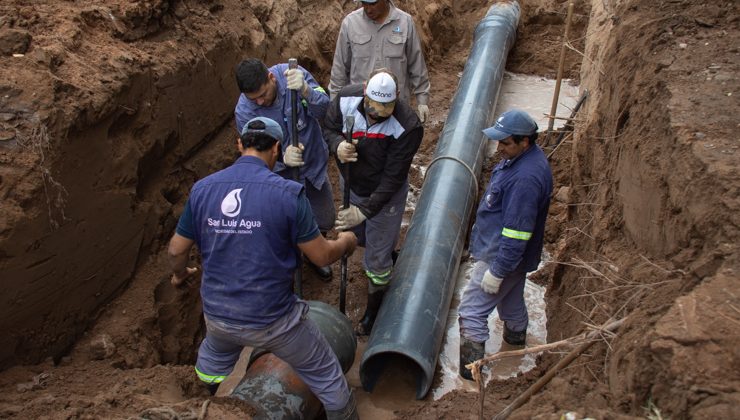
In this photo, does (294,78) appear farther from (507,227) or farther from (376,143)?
(507,227)

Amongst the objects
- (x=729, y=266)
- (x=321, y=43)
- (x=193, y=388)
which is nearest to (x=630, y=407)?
(x=729, y=266)

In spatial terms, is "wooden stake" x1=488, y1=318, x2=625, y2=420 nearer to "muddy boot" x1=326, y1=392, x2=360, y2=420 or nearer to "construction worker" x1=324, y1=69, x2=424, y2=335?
"muddy boot" x1=326, y1=392, x2=360, y2=420

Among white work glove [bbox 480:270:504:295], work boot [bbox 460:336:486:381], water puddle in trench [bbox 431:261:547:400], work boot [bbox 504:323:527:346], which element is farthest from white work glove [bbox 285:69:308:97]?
work boot [bbox 504:323:527:346]

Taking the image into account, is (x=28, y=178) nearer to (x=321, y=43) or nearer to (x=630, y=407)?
(x=630, y=407)

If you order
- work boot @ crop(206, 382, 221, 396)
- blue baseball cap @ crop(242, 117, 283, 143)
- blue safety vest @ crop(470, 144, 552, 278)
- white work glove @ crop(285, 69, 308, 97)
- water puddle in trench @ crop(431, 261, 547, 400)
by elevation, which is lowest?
work boot @ crop(206, 382, 221, 396)

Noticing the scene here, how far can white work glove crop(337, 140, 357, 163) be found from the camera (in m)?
4.52

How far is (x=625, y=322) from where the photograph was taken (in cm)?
282

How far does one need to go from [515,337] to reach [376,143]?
197 cm

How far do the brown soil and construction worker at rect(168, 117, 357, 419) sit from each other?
49 centimetres

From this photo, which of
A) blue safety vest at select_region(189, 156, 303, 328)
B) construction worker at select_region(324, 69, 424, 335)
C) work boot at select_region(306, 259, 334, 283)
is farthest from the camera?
work boot at select_region(306, 259, 334, 283)

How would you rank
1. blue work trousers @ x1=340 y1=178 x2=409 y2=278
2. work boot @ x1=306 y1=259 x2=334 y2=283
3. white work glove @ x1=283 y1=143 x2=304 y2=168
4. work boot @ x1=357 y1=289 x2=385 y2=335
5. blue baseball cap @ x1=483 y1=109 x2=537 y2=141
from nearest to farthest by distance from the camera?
blue baseball cap @ x1=483 y1=109 x2=537 y2=141, white work glove @ x1=283 y1=143 x2=304 y2=168, blue work trousers @ x1=340 y1=178 x2=409 y2=278, work boot @ x1=357 y1=289 x2=385 y2=335, work boot @ x1=306 y1=259 x2=334 y2=283

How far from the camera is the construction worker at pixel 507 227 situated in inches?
162

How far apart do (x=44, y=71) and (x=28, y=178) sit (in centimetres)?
83

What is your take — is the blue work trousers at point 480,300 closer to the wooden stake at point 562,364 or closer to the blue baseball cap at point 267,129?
the wooden stake at point 562,364
